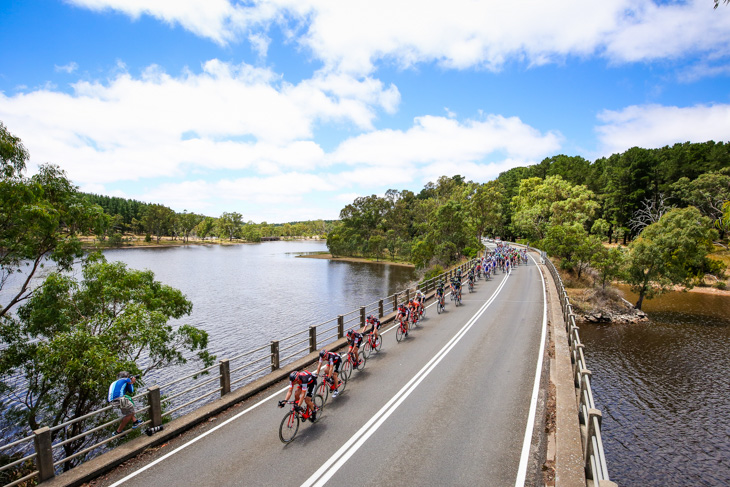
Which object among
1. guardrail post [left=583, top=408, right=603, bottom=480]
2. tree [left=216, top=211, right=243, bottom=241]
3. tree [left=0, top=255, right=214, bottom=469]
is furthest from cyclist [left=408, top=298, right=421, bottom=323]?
tree [left=216, top=211, right=243, bottom=241]

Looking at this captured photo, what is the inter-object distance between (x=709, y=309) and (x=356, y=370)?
1935 inches

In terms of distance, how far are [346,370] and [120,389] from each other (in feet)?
18.1

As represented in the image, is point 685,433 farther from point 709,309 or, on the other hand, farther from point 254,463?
point 709,309

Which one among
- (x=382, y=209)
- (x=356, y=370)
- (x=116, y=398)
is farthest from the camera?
(x=382, y=209)

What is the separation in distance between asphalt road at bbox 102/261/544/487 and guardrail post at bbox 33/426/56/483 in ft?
2.99

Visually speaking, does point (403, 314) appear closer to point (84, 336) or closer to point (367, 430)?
point (367, 430)

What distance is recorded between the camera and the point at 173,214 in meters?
163

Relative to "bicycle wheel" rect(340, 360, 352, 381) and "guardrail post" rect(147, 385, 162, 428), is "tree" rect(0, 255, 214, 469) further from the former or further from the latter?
"bicycle wheel" rect(340, 360, 352, 381)

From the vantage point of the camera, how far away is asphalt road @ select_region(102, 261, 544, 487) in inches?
257

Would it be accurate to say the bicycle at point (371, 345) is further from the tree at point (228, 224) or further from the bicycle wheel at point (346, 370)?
the tree at point (228, 224)

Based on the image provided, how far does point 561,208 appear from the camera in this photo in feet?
188

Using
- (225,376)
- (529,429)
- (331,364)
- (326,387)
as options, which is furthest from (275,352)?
(529,429)

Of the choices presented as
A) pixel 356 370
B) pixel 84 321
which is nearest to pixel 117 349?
pixel 84 321

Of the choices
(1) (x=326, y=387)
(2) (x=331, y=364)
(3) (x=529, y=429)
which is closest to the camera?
(3) (x=529, y=429)
